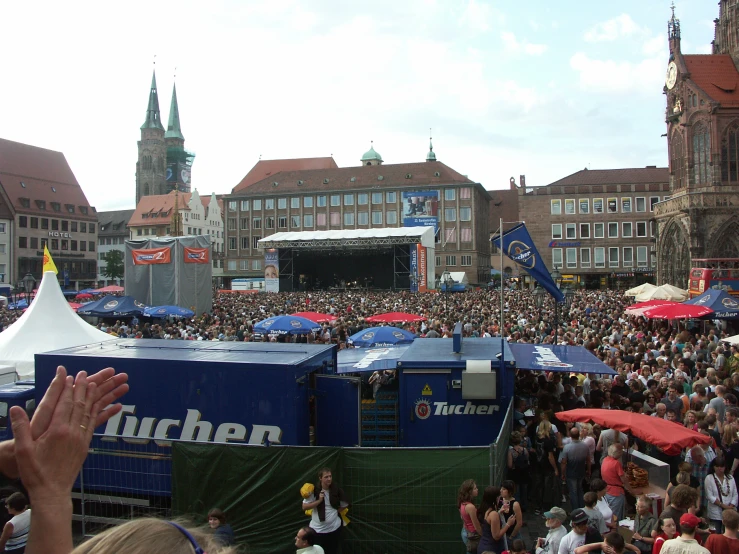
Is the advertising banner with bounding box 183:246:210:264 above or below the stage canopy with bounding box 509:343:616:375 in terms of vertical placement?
above

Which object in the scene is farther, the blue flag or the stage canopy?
the blue flag

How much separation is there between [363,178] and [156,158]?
5457 cm

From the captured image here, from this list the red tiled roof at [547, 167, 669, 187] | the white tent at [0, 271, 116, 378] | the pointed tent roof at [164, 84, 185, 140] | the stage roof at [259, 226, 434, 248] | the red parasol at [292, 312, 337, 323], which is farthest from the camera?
the pointed tent roof at [164, 84, 185, 140]

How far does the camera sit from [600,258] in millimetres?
69125

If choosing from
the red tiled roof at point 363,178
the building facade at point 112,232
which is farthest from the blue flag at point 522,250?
the building facade at point 112,232

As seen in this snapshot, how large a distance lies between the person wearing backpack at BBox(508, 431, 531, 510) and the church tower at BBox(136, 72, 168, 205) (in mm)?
118274

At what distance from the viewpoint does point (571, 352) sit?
1223 centimetres

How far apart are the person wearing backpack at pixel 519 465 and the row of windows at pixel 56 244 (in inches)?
2952

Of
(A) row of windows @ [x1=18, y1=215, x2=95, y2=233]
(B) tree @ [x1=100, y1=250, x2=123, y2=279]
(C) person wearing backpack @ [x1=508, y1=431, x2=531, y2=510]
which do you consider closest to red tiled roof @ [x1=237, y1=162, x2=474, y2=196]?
(B) tree @ [x1=100, y1=250, x2=123, y2=279]

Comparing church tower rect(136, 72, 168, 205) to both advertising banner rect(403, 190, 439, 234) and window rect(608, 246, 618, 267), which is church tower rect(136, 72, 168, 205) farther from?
window rect(608, 246, 618, 267)

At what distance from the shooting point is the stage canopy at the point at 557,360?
10.3 m

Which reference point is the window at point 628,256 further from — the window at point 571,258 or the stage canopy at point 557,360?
the stage canopy at point 557,360

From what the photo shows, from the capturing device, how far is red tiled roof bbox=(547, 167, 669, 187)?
7212cm

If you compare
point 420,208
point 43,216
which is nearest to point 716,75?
point 420,208
